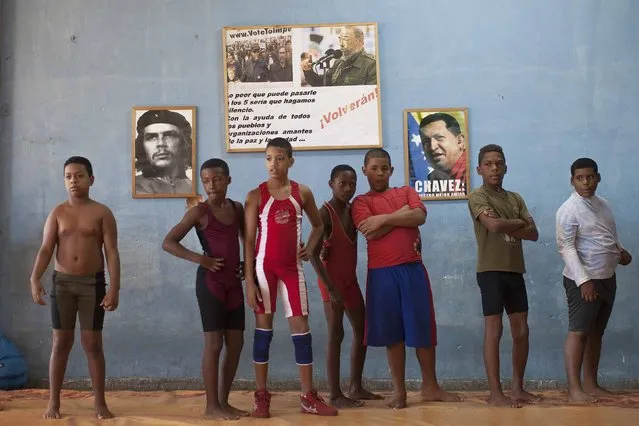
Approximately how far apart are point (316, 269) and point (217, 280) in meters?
0.55

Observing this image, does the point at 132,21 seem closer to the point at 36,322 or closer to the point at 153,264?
the point at 153,264

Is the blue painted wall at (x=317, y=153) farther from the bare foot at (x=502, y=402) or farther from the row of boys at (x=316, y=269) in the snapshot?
the bare foot at (x=502, y=402)

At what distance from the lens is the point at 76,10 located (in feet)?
17.2

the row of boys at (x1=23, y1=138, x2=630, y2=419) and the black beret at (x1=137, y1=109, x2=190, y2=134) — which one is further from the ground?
the black beret at (x1=137, y1=109, x2=190, y2=134)

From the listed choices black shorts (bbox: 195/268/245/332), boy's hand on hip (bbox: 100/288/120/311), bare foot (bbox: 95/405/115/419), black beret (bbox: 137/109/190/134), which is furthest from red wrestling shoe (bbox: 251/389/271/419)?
black beret (bbox: 137/109/190/134)

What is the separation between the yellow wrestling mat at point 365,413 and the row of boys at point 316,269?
118 millimetres

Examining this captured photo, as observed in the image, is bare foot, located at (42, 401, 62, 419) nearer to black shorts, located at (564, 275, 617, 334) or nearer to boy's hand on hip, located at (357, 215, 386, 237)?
boy's hand on hip, located at (357, 215, 386, 237)

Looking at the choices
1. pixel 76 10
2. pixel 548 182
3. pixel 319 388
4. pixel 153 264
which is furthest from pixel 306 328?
pixel 76 10

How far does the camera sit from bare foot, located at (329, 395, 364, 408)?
13.1 ft

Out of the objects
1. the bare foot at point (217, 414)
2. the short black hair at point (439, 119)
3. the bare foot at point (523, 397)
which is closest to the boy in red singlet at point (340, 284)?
the bare foot at point (217, 414)

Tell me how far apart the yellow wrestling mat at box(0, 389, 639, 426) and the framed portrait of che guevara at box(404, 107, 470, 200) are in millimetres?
1454

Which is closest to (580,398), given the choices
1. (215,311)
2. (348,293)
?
(348,293)

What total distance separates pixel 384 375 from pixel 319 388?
47 centimetres

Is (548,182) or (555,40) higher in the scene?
(555,40)
